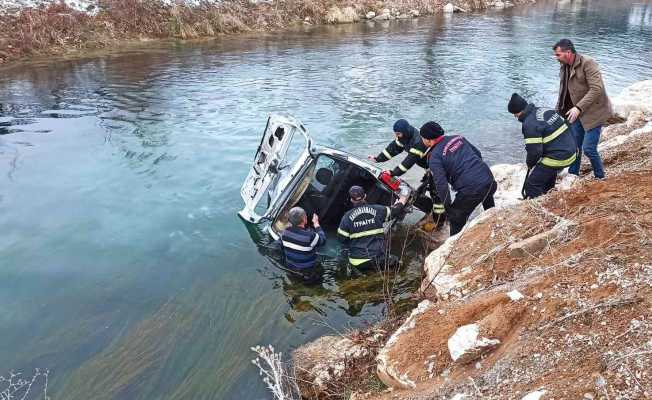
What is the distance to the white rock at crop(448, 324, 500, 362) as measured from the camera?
3859mm

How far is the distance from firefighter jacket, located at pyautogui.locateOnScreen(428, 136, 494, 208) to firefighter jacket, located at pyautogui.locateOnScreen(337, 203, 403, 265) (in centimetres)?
82

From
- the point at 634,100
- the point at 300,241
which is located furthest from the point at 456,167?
the point at 634,100

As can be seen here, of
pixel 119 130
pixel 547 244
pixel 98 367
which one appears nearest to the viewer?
pixel 547 244

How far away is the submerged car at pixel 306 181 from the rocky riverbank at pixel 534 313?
1862 millimetres

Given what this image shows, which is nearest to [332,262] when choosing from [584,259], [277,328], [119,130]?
[277,328]

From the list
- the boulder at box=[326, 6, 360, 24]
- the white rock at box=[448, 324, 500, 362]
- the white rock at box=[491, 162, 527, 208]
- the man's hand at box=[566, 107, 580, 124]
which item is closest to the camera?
the white rock at box=[448, 324, 500, 362]

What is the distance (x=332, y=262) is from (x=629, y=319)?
178 inches

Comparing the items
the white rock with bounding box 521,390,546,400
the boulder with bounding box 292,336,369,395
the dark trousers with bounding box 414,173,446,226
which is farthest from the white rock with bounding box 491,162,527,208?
the white rock with bounding box 521,390,546,400

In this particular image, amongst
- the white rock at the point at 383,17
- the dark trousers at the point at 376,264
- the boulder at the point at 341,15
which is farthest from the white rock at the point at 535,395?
the white rock at the point at 383,17

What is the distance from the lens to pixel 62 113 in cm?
1512

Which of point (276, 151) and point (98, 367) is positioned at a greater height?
point (276, 151)

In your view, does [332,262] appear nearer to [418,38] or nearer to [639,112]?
[639,112]

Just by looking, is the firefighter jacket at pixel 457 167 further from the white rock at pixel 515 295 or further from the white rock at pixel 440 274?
the white rock at pixel 515 295

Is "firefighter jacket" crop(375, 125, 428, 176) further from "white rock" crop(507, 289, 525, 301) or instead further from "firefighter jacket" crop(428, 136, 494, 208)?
"white rock" crop(507, 289, 525, 301)
